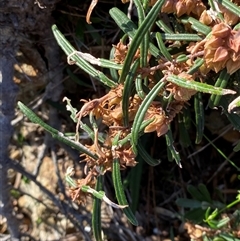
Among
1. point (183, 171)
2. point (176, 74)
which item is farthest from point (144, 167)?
point (176, 74)

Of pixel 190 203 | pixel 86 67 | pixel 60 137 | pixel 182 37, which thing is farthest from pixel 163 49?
pixel 190 203

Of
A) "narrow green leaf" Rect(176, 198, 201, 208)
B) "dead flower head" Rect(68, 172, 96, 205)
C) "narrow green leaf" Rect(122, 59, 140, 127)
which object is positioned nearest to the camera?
"narrow green leaf" Rect(122, 59, 140, 127)

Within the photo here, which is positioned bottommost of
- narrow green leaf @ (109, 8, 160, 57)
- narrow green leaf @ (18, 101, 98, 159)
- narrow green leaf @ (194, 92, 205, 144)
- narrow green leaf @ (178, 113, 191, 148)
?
narrow green leaf @ (178, 113, 191, 148)

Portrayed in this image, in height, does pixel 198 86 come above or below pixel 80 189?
above

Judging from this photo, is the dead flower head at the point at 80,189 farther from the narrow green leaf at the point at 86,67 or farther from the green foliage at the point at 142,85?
the narrow green leaf at the point at 86,67

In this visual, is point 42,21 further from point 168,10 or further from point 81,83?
point 168,10

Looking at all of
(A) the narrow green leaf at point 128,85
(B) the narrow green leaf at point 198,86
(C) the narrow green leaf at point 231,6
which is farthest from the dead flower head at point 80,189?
(C) the narrow green leaf at point 231,6

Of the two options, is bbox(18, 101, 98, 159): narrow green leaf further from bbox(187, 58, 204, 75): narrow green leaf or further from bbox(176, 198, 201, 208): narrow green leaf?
bbox(176, 198, 201, 208): narrow green leaf

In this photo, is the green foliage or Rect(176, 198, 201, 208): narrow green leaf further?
Rect(176, 198, 201, 208): narrow green leaf

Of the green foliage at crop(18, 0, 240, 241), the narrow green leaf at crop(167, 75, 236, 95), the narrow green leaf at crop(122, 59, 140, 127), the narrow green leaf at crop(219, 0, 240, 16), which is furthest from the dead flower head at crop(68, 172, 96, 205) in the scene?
the narrow green leaf at crop(219, 0, 240, 16)

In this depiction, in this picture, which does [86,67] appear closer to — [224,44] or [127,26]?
[127,26]

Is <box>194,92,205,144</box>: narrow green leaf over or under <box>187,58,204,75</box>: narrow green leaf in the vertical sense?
under
